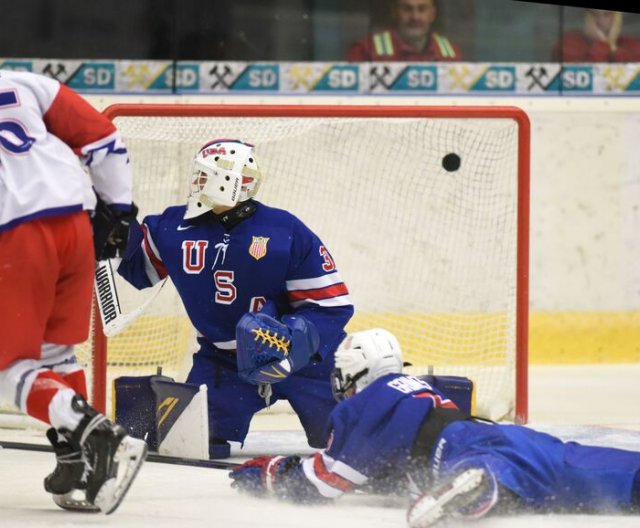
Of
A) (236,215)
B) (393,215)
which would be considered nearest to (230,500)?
(236,215)

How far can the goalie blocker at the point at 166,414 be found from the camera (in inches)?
161

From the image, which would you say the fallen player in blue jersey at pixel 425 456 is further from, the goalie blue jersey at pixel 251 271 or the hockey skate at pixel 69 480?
the goalie blue jersey at pixel 251 271

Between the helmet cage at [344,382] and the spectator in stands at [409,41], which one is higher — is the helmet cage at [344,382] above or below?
below

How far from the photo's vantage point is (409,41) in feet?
22.8

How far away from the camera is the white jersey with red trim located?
3.08 metres

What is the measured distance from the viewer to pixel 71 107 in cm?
319

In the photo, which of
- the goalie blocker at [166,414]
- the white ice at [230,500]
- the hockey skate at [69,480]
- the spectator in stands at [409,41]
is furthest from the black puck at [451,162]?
the hockey skate at [69,480]

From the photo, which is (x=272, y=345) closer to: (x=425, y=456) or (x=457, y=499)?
(x=425, y=456)

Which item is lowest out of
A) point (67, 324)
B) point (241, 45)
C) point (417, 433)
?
point (417, 433)

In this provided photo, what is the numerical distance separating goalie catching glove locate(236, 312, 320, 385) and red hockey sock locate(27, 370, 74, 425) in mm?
985

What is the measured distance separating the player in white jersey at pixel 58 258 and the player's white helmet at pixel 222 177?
0.90m

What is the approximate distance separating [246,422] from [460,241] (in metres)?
1.97

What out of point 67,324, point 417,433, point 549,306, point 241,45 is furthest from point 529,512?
point 241,45

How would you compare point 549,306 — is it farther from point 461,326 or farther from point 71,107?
point 71,107
